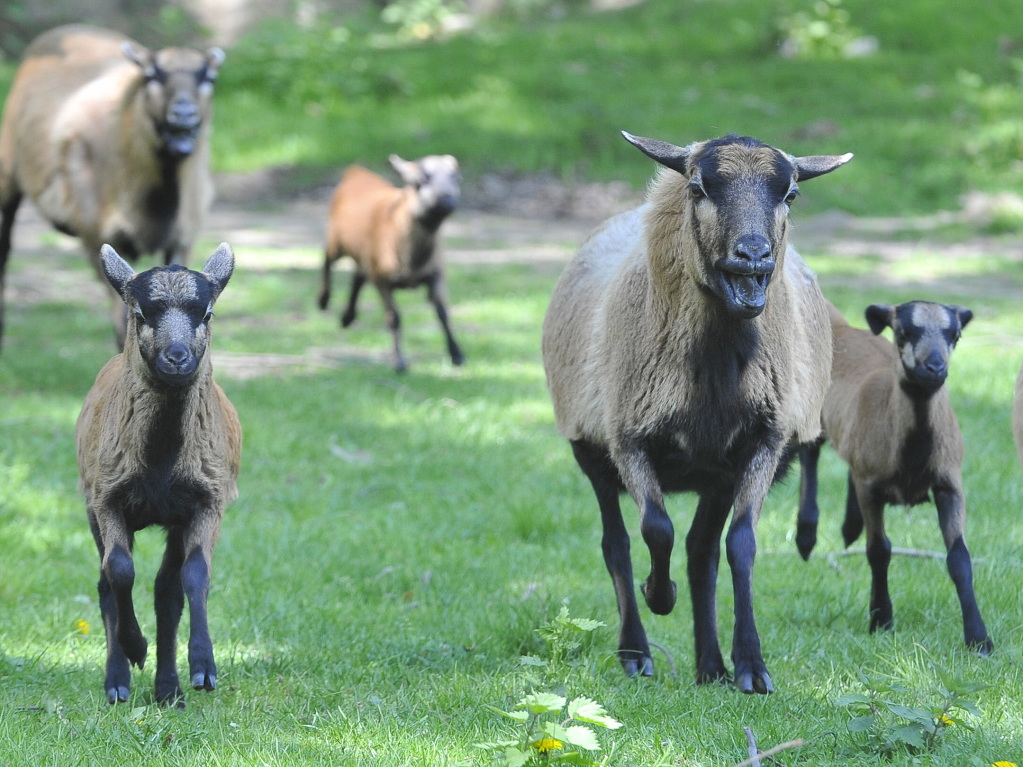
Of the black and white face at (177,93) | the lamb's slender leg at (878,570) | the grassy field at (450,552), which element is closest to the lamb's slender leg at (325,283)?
the grassy field at (450,552)

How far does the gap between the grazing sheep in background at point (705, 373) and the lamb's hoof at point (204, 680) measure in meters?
1.58

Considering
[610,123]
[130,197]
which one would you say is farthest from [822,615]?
[610,123]

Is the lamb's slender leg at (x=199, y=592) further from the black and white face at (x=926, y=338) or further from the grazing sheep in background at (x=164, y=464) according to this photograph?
the black and white face at (x=926, y=338)

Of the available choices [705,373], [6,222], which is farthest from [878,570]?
[6,222]

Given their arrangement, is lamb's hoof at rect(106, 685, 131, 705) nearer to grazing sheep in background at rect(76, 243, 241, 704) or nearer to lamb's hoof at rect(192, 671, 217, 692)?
grazing sheep in background at rect(76, 243, 241, 704)

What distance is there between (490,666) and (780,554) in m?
2.11

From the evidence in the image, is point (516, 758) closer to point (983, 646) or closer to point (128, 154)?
point (983, 646)

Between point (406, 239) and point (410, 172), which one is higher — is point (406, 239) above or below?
below

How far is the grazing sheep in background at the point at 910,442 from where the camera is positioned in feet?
18.3

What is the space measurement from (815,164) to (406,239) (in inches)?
259

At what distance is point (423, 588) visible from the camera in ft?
19.7

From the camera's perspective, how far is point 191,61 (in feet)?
30.0

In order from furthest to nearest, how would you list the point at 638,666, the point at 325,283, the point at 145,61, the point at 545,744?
the point at 325,283
the point at 145,61
the point at 638,666
the point at 545,744

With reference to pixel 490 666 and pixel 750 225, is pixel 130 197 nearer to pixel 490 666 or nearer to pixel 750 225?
pixel 490 666
